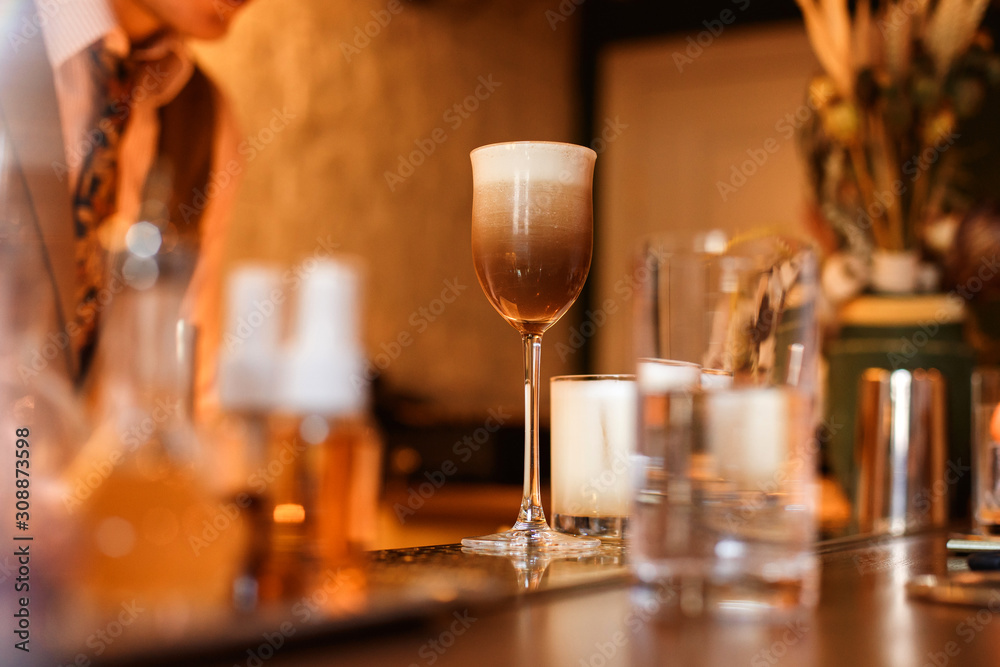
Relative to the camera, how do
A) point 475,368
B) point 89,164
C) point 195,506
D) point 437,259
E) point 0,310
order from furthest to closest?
point 475,368 < point 437,259 < point 89,164 < point 0,310 < point 195,506

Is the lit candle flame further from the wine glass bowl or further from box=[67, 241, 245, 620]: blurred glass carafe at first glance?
the wine glass bowl

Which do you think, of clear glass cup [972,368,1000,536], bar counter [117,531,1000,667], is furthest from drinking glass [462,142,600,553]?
clear glass cup [972,368,1000,536]

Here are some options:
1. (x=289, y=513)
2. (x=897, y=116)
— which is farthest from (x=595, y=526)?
(x=897, y=116)

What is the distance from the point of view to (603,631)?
1.31 feet

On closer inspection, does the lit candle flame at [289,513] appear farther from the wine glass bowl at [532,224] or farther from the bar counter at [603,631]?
the wine glass bowl at [532,224]

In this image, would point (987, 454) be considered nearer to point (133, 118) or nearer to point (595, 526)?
point (595, 526)

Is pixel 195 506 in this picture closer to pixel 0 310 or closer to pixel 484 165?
pixel 484 165

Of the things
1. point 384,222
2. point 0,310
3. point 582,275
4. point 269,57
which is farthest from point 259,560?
point 384,222

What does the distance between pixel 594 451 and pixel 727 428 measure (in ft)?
0.88

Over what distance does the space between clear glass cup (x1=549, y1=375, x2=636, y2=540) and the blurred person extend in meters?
0.76

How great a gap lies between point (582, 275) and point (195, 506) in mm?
415

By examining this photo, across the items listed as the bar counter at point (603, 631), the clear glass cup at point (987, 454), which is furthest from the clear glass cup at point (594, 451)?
the clear glass cup at point (987, 454)

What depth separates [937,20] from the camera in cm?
129

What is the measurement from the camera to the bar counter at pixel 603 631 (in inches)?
13.6
